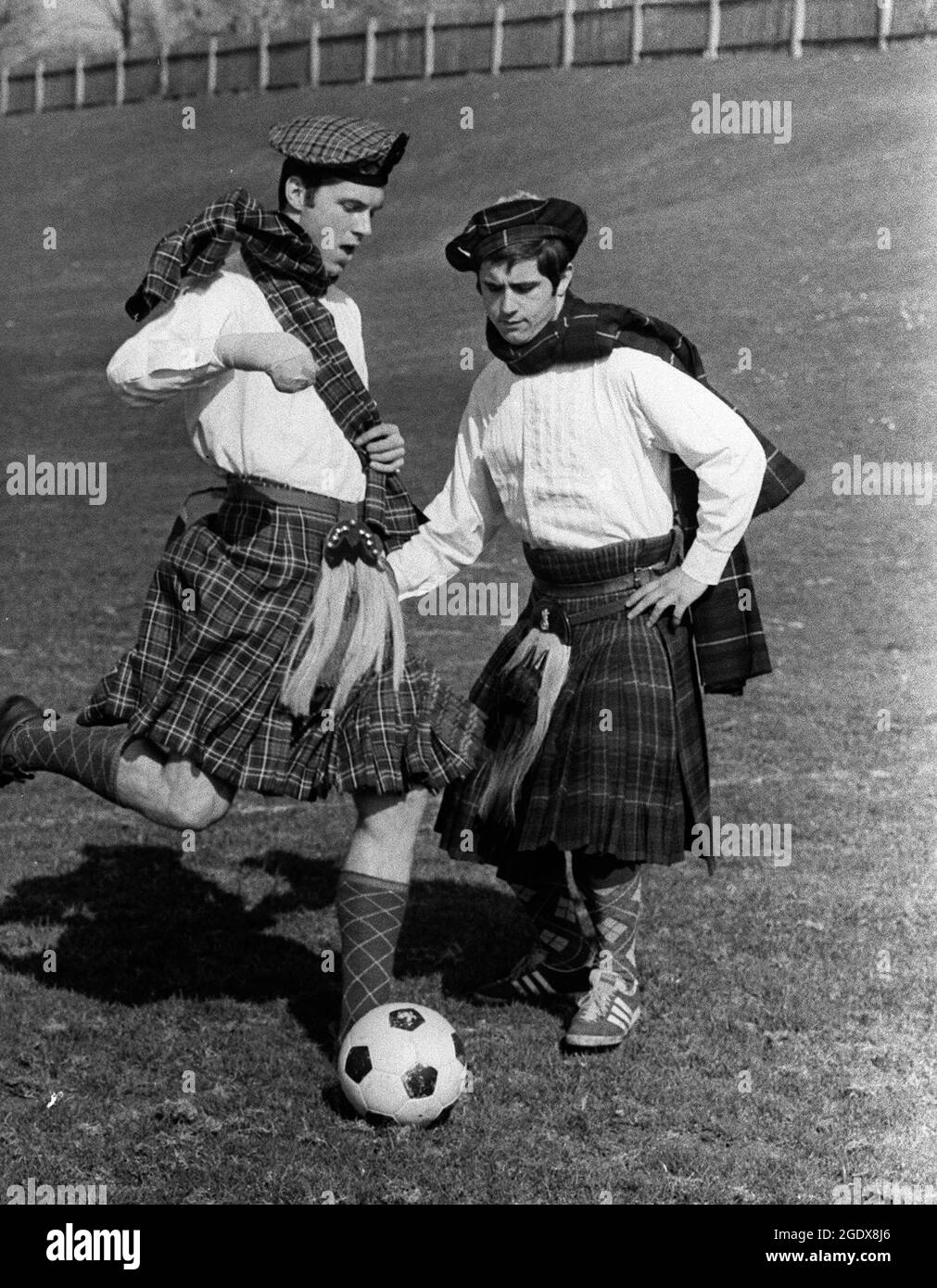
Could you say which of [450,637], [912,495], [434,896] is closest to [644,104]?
[912,495]

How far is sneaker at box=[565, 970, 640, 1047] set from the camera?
19.4ft

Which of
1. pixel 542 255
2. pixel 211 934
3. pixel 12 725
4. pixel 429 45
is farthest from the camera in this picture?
pixel 429 45

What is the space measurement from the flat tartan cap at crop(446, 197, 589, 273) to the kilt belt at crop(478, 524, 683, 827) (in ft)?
3.27

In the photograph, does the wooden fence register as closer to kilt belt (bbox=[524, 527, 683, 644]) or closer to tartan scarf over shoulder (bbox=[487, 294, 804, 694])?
tartan scarf over shoulder (bbox=[487, 294, 804, 694])

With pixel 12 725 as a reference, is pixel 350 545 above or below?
above

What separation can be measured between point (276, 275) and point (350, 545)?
83 centimetres

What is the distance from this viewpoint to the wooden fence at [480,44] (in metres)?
32.5

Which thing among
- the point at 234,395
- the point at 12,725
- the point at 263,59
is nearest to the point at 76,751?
the point at 12,725

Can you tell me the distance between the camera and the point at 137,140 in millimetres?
37844

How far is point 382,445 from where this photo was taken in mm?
5656

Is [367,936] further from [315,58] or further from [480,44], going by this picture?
[315,58]

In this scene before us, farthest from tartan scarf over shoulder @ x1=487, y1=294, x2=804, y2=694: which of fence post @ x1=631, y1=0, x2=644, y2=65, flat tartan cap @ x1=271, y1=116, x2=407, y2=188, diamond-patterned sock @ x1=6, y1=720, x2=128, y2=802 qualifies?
fence post @ x1=631, y1=0, x2=644, y2=65

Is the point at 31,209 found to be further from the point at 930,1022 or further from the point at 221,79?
the point at 930,1022
